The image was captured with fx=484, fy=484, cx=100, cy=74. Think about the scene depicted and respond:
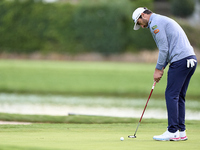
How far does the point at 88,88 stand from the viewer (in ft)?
70.8

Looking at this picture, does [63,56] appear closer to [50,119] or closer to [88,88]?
[88,88]

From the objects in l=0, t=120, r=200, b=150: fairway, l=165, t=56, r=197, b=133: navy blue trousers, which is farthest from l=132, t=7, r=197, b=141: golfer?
l=0, t=120, r=200, b=150: fairway

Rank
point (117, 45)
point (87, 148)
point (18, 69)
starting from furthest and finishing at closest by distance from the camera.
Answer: point (117, 45)
point (18, 69)
point (87, 148)

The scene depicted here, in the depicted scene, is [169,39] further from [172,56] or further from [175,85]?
[175,85]

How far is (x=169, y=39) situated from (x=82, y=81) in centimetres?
1782

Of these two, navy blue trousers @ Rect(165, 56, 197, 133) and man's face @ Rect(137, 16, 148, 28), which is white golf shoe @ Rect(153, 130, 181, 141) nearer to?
navy blue trousers @ Rect(165, 56, 197, 133)

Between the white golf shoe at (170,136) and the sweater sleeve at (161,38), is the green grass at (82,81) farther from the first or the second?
the sweater sleeve at (161,38)

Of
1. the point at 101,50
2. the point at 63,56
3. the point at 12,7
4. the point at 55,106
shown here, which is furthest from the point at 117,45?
the point at 55,106

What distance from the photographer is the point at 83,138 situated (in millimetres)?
5805

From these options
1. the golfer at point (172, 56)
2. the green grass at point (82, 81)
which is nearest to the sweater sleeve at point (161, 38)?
the golfer at point (172, 56)

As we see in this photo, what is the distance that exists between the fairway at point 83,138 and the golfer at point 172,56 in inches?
11.8

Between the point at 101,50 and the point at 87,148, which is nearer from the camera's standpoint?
the point at 87,148

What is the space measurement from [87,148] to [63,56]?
1317 inches

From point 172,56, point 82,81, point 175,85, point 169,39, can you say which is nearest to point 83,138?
point 175,85
